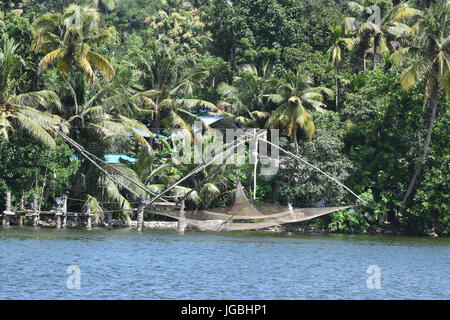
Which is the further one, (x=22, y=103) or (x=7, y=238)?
(x=22, y=103)

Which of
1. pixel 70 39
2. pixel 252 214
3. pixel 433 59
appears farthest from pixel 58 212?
pixel 433 59

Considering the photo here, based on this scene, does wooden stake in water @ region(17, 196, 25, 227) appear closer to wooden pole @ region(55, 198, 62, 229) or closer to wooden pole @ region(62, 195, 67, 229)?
wooden pole @ region(55, 198, 62, 229)

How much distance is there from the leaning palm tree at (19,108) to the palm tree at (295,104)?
9.62m

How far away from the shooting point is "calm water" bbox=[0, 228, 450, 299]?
747 inches

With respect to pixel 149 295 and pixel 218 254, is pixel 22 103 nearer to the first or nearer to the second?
pixel 218 254

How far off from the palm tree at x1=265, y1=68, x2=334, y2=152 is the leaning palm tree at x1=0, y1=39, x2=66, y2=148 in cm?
962

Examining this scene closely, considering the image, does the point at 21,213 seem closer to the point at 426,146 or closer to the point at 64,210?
the point at 64,210

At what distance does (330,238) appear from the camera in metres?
32.7

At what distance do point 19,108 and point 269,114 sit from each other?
1168 centimetres

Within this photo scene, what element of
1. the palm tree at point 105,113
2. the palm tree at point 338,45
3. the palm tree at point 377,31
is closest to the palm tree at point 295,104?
the palm tree at point 338,45

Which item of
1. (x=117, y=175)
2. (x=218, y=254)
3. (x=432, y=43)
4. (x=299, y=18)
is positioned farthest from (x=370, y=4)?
(x=218, y=254)

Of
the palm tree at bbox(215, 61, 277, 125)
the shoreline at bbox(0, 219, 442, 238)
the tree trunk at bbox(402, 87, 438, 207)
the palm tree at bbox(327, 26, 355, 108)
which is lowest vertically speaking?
the shoreline at bbox(0, 219, 442, 238)

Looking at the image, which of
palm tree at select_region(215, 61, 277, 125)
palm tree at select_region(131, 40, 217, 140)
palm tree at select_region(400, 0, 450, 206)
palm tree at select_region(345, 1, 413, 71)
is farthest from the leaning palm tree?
palm tree at select_region(345, 1, 413, 71)

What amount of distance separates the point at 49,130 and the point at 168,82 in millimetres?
7145
